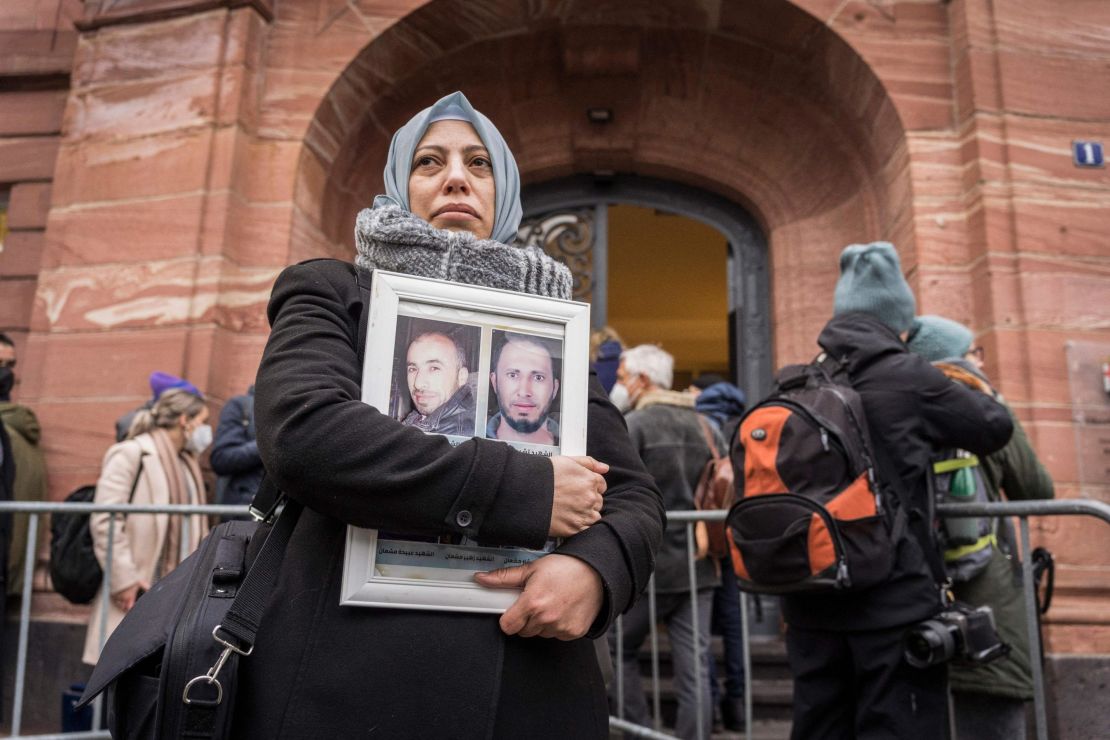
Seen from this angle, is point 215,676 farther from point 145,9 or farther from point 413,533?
point 145,9

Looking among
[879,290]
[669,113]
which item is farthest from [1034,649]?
[669,113]

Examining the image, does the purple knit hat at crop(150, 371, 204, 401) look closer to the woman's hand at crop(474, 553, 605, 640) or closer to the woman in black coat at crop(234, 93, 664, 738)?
the woman in black coat at crop(234, 93, 664, 738)

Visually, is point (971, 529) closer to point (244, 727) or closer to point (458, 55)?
point (244, 727)

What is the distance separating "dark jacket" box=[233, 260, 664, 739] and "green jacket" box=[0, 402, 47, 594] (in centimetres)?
483

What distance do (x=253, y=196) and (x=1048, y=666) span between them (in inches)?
221

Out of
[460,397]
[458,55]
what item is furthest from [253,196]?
[460,397]

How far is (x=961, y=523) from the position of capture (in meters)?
2.89

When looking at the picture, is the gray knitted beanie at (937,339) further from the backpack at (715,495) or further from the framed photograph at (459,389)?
the framed photograph at (459,389)

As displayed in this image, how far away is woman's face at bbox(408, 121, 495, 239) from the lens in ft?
4.91

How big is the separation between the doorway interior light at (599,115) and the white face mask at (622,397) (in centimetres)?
285

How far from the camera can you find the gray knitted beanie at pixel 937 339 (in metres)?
3.22

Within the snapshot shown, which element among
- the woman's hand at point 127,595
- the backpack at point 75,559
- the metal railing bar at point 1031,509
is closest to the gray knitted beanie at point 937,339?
the metal railing bar at point 1031,509

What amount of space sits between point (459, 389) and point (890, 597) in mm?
1786

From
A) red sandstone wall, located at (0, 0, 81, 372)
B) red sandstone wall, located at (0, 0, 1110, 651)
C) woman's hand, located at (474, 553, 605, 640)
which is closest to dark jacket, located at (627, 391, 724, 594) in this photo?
red sandstone wall, located at (0, 0, 1110, 651)
